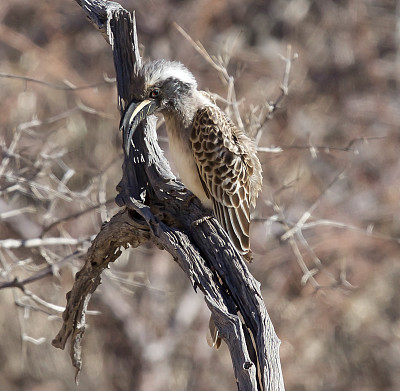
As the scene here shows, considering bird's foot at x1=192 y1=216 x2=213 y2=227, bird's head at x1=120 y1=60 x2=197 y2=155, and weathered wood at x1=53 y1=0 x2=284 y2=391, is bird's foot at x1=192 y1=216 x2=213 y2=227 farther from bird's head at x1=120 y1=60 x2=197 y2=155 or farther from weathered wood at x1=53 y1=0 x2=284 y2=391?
bird's head at x1=120 y1=60 x2=197 y2=155

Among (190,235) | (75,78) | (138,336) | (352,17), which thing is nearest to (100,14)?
(190,235)

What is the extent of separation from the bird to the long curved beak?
0.40 feet

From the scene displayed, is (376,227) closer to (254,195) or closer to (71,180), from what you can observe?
(71,180)

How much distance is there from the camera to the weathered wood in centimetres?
250

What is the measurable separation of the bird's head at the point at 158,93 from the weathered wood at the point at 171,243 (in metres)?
0.05

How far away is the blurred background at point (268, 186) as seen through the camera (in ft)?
27.8

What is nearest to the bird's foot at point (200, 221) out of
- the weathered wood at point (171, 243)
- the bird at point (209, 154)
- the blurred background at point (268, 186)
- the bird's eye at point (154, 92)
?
the weathered wood at point (171, 243)

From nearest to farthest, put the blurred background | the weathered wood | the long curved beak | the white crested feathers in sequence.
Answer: the weathered wood → the long curved beak → the white crested feathers → the blurred background

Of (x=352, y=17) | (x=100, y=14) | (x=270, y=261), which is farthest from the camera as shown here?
(x=352, y=17)

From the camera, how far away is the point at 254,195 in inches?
150

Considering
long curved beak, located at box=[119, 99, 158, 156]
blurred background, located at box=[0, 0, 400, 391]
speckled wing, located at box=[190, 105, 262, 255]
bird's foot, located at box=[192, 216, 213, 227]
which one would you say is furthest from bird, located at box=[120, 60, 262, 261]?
blurred background, located at box=[0, 0, 400, 391]

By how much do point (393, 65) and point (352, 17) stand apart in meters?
0.77

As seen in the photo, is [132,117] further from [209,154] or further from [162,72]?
[209,154]

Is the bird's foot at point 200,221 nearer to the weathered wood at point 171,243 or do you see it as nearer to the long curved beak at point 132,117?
the weathered wood at point 171,243
